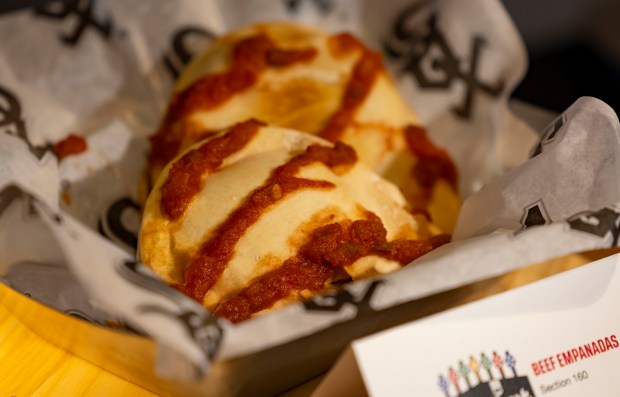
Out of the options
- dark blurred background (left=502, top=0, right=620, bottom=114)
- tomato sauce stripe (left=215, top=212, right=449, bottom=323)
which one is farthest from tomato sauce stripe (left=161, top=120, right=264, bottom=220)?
dark blurred background (left=502, top=0, right=620, bottom=114)

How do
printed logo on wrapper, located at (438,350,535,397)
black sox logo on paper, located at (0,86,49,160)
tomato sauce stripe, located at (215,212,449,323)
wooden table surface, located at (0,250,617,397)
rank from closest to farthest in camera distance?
printed logo on wrapper, located at (438,350,535,397), tomato sauce stripe, located at (215,212,449,323), wooden table surface, located at (0,250,617,397), black sox logo on paper, located at (0,86,49,160)

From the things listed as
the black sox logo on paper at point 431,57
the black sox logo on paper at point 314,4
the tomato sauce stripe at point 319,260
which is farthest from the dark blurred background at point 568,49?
the tomato sauce stripe at point 319,260

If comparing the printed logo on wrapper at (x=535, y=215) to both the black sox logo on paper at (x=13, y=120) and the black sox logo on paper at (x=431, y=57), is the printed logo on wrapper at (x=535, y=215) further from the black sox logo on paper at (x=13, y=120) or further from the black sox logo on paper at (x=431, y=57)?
the black sox logo on paper at (x=13, y=120)

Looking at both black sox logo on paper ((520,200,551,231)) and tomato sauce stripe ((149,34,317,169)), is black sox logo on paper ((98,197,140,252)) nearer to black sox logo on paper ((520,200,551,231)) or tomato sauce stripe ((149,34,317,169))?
tomato sauce stripe ((149,34,317,169))

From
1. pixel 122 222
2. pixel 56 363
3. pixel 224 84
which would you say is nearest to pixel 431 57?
pixel 224 84

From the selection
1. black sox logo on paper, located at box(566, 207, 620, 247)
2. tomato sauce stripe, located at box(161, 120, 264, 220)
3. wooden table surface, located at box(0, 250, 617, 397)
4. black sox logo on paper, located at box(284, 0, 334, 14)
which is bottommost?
wooden table surface, located at box(0, 250, 617, 397)
